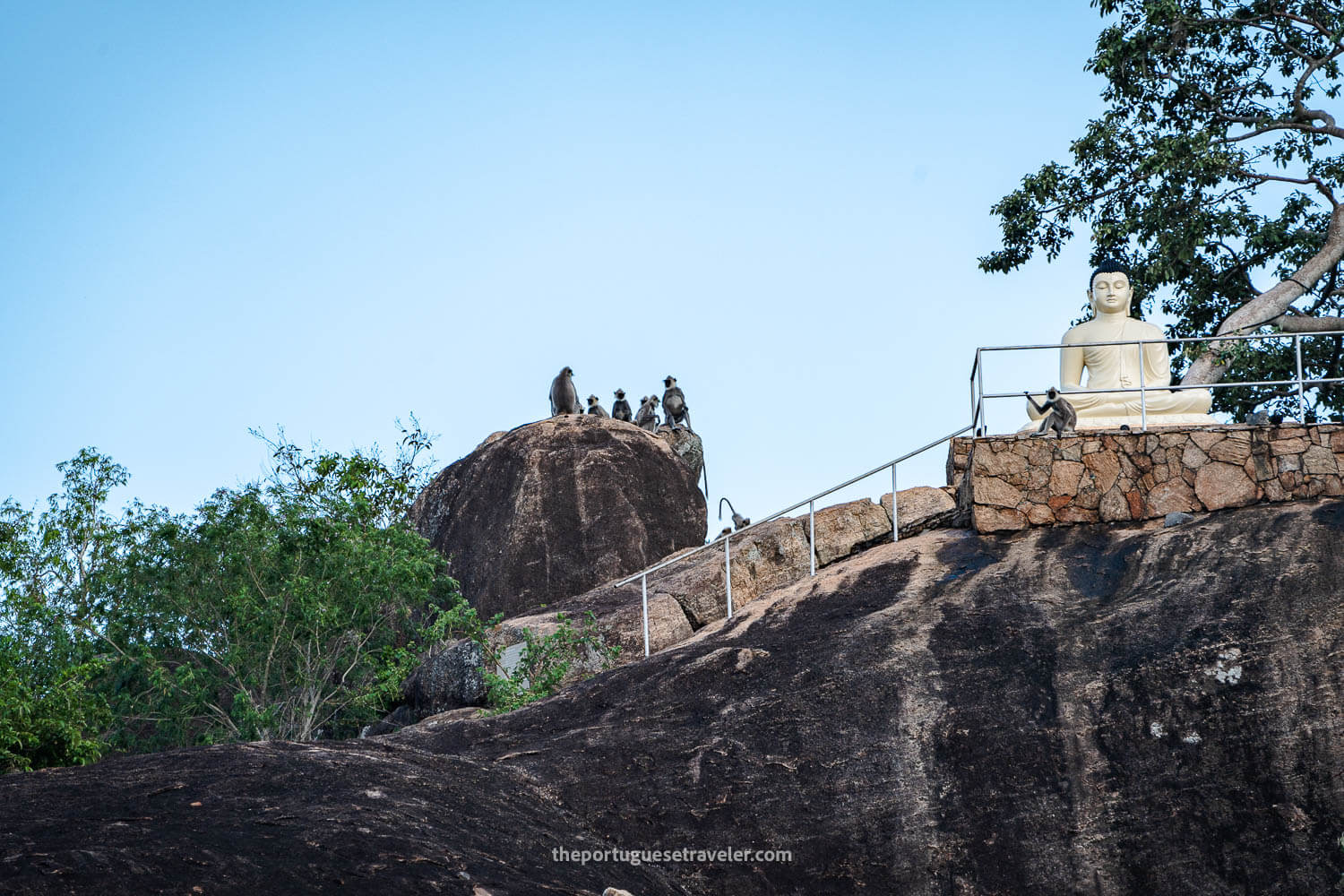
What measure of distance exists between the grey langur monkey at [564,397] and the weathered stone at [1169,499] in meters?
14.1

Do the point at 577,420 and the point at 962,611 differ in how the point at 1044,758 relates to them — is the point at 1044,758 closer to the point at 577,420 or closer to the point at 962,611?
the point at 962,611

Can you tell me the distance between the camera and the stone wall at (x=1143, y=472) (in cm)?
1691

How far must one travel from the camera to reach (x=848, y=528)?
18.7 metres

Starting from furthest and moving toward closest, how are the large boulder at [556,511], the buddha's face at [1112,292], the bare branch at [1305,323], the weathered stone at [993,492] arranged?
the large boulder at [556,511]
the bare branch at [1305,323]
the buddha's face at [1112,292]
the weathered stone at [993,492]

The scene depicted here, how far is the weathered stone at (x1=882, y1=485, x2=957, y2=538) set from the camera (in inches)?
725

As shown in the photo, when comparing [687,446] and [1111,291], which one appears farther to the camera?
[687,446]

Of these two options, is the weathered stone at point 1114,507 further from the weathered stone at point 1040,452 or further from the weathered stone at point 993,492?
the weathered stone at point 993,492

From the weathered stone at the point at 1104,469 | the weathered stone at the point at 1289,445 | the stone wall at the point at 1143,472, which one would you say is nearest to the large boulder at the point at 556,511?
the stone wall at the point at 1143,472

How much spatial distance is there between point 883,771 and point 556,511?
40.2 feet

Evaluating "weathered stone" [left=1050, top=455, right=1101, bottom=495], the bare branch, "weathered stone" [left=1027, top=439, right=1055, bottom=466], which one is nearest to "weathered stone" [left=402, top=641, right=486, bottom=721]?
"weathered stone" [left=1027, top=439, right=1055, bottom=466]

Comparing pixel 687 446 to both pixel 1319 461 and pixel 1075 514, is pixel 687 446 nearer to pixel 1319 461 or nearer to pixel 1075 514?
pixel 1075 514

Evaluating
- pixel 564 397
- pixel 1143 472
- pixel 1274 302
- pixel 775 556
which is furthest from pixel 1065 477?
pixel 564 397

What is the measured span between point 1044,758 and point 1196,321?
14.1m

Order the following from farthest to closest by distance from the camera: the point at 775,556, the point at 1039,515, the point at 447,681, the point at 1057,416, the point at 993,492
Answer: the point at 775,556, the point at 447,681, the point at 1057,416, the point at 993,492, the point at 1039,515
